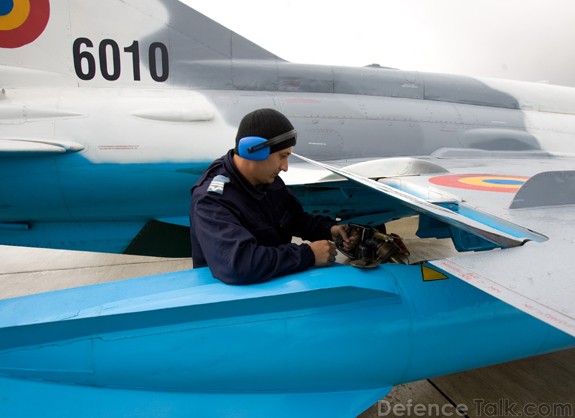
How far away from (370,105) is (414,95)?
69cm

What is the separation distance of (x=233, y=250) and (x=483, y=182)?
175 centimetres

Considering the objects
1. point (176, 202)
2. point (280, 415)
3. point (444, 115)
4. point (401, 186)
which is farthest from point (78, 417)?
point (444, 115)

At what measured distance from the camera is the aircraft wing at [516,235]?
3.05 feet

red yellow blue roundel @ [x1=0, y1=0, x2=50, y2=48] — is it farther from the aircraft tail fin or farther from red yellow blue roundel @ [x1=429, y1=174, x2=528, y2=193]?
red yellow blue roundel @ [x1=429, y1=174, x2=528, y2=193]

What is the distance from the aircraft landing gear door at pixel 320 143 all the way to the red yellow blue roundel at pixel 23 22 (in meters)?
2.19

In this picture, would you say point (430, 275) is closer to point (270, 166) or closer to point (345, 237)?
point (345, 237)

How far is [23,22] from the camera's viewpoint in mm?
2838

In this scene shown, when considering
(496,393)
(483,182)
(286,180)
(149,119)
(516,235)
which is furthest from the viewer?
(149,119)

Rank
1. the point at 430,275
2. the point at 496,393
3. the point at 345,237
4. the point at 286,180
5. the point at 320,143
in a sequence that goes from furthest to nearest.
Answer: the point at 320,143, the point at 286,180, the point at 496,393, the point at 345,237, the point at 430,275

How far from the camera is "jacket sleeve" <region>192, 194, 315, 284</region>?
1257 mm

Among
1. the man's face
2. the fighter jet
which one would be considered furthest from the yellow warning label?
the man's face

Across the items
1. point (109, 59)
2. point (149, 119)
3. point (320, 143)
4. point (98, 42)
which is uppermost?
point (98, 42)

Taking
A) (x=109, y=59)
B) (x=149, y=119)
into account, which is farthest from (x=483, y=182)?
(x=109, y=59)

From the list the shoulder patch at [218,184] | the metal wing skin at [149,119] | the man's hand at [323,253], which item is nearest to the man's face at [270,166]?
the shoulder patch at [218,184]
